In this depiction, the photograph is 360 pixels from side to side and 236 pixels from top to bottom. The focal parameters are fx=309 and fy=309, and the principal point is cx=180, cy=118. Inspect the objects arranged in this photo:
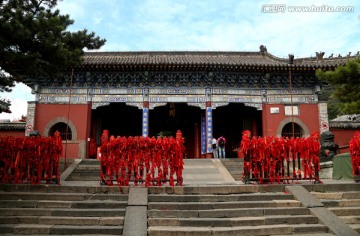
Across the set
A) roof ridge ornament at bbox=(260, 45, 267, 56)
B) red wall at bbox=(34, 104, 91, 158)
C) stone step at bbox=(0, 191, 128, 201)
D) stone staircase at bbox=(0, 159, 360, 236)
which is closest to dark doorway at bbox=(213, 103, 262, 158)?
roof ridge ornament at bbox=(260, 45, 267, 56)

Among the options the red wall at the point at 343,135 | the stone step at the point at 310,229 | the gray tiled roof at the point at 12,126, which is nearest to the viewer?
the stone step at the point at 310,229

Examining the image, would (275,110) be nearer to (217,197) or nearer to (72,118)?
(217,197)

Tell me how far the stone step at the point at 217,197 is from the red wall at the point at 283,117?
7889 mm

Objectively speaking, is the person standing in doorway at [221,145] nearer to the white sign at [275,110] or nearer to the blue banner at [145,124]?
the white sign at [275,110]

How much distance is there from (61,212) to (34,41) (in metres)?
3.45

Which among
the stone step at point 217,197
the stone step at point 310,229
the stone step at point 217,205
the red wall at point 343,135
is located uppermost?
the red wall at point 343,135

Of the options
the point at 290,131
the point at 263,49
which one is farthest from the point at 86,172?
the point at 263,49

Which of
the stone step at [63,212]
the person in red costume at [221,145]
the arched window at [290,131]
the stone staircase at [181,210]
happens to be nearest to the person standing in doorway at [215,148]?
the person in red costume at [221,145]

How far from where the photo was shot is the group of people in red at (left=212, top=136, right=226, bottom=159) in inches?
533

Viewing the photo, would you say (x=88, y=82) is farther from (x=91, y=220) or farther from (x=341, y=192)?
(x=341, y=192)

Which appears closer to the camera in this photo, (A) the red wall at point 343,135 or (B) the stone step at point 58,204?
(B) the stone step at point 58,204

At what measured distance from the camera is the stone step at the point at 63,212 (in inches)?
213

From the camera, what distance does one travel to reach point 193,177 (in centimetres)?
965

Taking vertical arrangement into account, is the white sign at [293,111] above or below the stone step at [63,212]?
above
